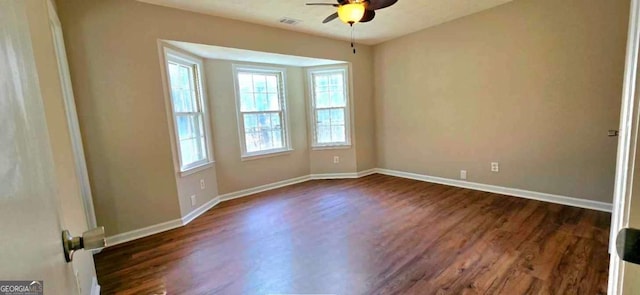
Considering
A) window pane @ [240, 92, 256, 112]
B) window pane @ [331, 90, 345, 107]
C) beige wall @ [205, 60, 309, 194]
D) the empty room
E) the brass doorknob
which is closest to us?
the brass doorknob

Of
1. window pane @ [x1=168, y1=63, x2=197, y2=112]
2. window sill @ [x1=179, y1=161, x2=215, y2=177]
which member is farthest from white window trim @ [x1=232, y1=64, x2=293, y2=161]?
window pane @ [x1=168, y1=63, x2=197, y2=112]

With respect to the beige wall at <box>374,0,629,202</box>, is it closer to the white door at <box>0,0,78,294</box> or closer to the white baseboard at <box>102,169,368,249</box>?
the white baseboard at <box>102,169,368,249</box>

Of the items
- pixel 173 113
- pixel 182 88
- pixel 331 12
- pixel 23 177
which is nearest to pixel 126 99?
pixel 173 113

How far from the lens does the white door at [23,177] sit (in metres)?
0.40

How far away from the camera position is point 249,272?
2.24 m

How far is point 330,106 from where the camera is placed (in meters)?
5.09

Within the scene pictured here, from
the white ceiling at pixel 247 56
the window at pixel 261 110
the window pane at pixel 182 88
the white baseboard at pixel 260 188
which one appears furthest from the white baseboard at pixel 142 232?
the white ceiling at pixel 247 56

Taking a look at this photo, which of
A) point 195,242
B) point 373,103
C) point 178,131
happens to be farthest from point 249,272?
point 373,103

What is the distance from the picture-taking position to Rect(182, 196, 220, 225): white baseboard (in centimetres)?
333

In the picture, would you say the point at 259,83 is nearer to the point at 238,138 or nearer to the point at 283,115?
the point at 283,115

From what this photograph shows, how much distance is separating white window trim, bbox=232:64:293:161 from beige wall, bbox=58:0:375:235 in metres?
0.89

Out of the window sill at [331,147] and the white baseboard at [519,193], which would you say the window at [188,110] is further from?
the white baseboard at [519,193]

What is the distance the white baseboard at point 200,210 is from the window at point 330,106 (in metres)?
2.02

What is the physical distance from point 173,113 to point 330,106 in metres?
2.71
